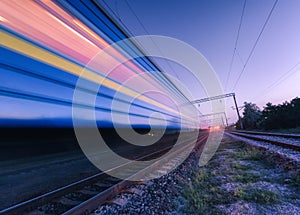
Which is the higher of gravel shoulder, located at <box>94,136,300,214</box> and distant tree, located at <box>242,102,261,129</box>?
distant tree, located at <box>242,102,261,129</box>

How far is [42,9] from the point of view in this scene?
3418 mm

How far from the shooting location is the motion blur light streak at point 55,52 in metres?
3.18

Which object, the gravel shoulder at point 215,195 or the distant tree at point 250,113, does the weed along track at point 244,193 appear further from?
the distant tree at point 250,113

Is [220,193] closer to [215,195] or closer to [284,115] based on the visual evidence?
[215,195]

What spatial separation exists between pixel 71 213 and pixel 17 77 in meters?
2.28

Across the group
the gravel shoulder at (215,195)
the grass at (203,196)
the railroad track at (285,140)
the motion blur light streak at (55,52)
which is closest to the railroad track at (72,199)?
the gravel shoulder at (215,195)

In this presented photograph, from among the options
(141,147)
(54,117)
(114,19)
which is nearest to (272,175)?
(54,117)

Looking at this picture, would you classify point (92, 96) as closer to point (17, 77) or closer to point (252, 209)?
point (17, 77)

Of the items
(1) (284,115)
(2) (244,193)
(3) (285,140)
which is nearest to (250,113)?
(1) (284,115)

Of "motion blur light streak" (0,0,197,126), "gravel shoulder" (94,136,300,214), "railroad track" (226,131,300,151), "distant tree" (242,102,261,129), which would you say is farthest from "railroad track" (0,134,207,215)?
"distant tree" (242,102,261,129)

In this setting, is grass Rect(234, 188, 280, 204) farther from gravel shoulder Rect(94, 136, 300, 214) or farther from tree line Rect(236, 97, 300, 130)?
tree line Rect(236, 97, 300, 130)

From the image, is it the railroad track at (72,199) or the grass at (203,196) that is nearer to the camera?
the railroad track at (72,199)

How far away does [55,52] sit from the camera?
153 inches

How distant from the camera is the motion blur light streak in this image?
318cm
